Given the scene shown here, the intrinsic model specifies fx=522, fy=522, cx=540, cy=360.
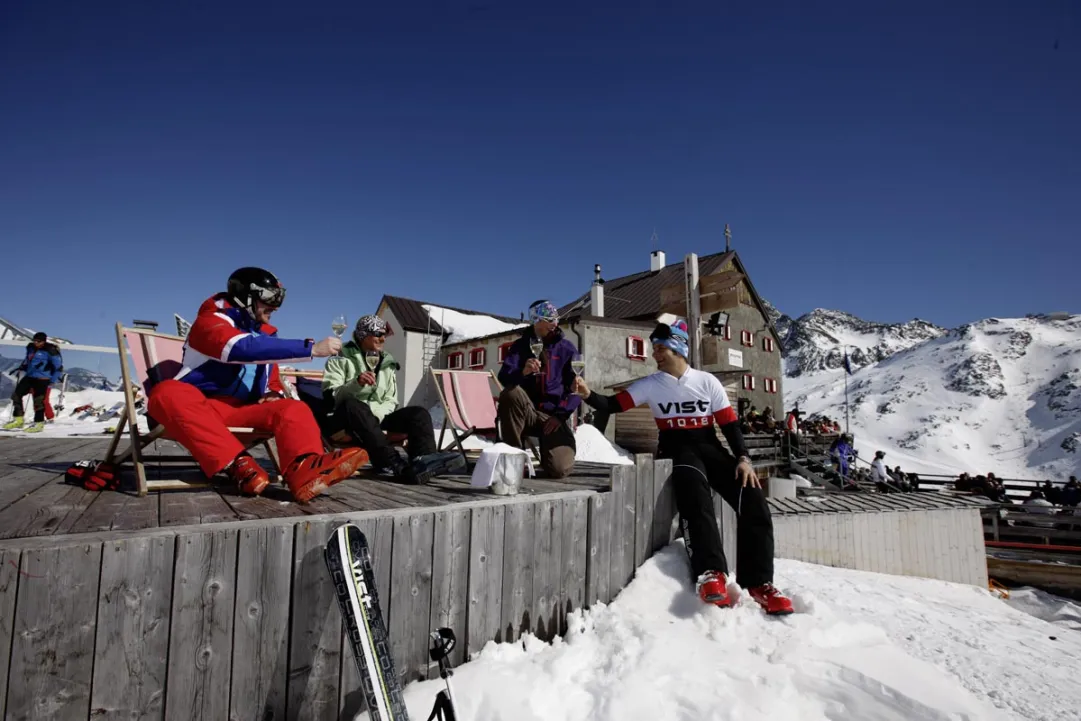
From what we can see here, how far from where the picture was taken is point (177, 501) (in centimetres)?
277

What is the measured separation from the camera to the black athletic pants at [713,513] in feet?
10.9

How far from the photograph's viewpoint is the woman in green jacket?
3947mm

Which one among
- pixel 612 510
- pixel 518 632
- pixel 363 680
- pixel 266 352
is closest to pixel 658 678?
pixel 518 632

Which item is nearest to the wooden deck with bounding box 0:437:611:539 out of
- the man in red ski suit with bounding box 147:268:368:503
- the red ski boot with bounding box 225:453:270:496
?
the red ski boot with bounding box 225:453:270:496

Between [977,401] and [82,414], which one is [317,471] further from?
[977,401]

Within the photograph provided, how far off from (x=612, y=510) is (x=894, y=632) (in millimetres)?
2245

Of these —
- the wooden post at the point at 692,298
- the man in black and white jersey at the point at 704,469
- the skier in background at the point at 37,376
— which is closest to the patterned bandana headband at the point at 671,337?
the man in black and white jersey at the point at 704,469

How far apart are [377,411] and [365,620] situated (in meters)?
2.57

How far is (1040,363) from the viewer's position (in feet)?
318

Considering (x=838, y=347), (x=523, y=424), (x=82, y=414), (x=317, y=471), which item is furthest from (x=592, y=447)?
(x=838, y=347)

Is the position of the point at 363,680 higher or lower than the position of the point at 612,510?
lower

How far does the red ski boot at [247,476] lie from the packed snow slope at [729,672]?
1.37 meters

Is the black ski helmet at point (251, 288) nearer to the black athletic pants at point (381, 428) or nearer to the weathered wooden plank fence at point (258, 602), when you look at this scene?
the black athletic pants at point (381, 428)

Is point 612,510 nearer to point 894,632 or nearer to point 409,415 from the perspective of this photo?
point 409,415
